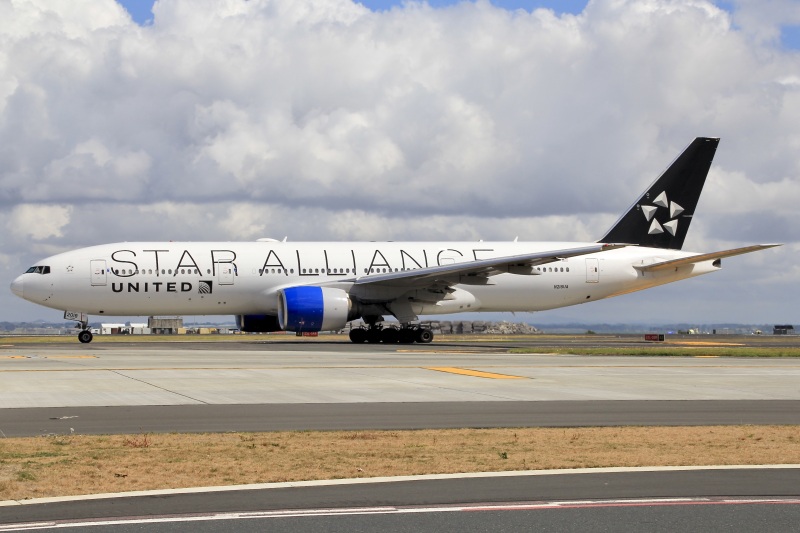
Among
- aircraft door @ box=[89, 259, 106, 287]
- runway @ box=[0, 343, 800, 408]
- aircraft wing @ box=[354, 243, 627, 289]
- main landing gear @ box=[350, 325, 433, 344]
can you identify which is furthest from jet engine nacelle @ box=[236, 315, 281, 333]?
runway @ box=[0, 343, 800, 408]

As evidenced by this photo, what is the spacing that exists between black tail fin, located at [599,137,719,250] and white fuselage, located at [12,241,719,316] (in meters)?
1.90

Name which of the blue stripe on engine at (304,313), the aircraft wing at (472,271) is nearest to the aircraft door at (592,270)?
the aircraft wing at (472,271)

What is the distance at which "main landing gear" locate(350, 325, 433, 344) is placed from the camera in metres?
45.0

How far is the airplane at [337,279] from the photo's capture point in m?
42.4

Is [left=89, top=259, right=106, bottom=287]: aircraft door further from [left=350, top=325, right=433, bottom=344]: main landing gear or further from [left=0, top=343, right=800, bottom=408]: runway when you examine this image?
[left=350, top=325, right=433, bottom=344]: main landing gear

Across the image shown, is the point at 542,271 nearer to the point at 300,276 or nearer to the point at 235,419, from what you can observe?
the point at 300,276

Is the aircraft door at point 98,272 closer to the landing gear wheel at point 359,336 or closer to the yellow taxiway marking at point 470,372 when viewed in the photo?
the landing gear wheel at point 359,336

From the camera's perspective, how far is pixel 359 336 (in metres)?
45.4

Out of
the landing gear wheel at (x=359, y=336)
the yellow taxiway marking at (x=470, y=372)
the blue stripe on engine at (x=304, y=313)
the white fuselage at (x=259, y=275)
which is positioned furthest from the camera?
the landing gear wheel at (x=359, y=336)

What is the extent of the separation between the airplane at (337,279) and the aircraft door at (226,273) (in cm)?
4

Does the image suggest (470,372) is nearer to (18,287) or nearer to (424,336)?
(424,336)

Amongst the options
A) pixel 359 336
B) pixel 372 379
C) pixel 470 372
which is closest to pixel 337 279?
pixel 359 336

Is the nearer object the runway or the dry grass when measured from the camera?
the dry grass

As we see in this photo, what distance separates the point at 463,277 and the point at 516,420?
28.0 metres
